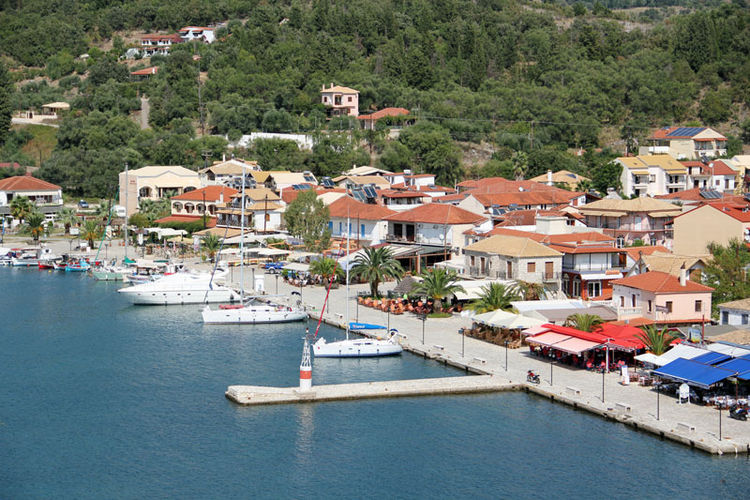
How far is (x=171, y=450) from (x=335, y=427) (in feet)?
18.8

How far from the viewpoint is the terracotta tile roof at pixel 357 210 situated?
73688mm

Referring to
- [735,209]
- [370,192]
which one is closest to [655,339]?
[735,209]

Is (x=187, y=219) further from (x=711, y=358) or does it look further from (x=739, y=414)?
(x=739, y=414)

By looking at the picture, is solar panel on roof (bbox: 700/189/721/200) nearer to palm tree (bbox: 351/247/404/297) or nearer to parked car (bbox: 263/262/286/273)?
palm tree (bbox: 351/247/404/297)

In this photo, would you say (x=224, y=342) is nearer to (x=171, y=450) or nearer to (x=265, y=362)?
(x=265, y=362)

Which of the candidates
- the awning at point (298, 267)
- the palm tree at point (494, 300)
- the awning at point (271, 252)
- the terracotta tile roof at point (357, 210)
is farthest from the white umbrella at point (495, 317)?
the awning at point (271, 252)

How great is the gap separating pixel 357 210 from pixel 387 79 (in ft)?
187

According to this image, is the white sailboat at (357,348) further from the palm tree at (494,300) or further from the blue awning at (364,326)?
the palm tree at (494,300)

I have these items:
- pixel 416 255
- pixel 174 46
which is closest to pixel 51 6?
pixel 174 46

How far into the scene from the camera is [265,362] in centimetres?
4606

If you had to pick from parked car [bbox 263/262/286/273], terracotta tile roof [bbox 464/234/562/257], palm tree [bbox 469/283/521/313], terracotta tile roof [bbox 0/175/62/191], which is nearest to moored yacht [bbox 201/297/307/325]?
palm tree [bbox 469/283/521/313]

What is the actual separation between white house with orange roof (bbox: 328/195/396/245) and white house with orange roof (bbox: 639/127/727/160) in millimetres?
43106

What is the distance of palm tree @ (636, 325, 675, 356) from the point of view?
40.9 m

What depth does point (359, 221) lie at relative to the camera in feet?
243
